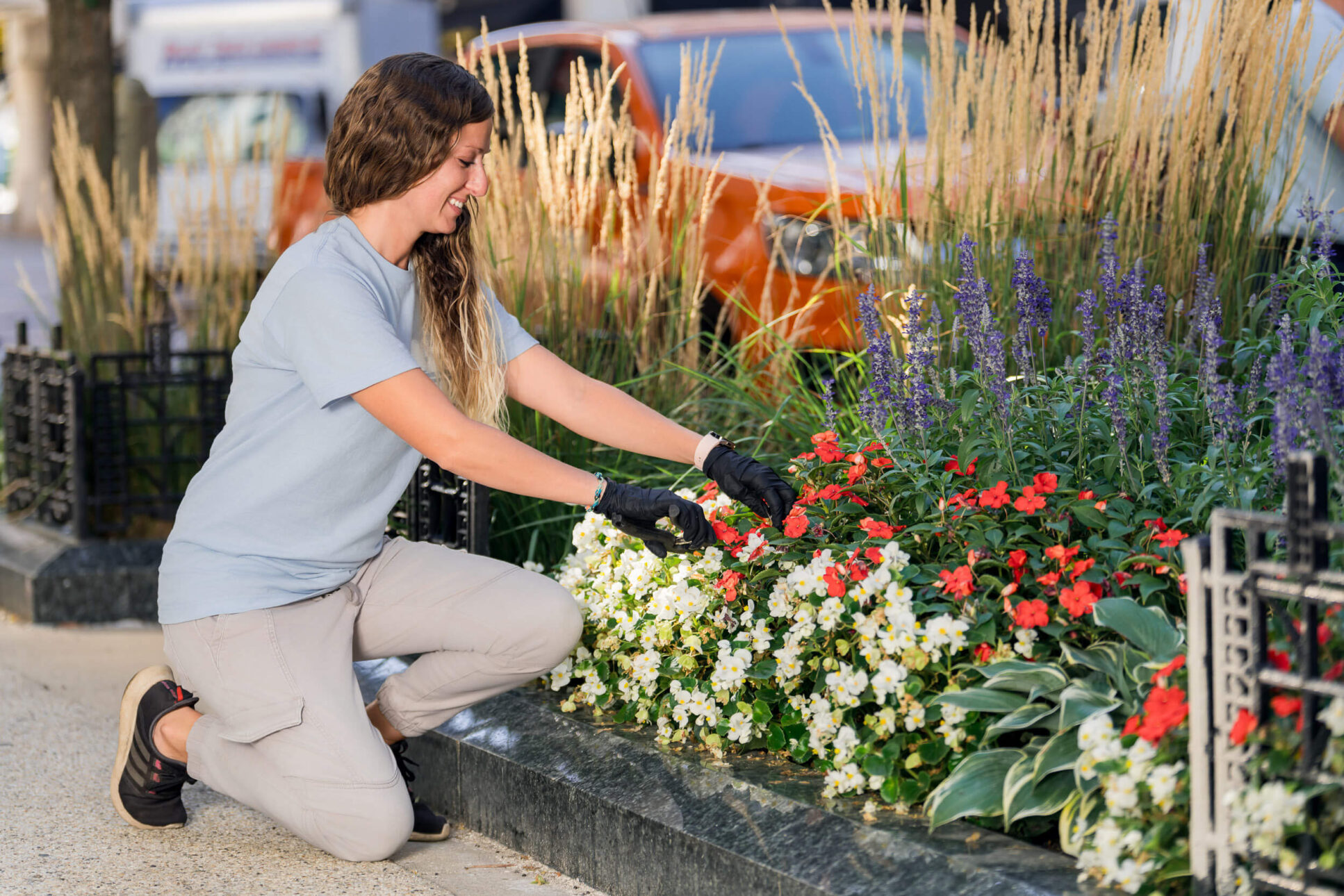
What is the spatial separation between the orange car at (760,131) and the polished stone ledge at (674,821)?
1433mm

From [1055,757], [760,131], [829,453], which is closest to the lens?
[1055,757]

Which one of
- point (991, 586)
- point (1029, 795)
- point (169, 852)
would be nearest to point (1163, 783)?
point (1029, 795)

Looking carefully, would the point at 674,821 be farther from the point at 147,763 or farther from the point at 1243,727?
the point at 147,763

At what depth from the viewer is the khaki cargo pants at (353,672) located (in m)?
2.93

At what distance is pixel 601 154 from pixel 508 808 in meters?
2.26

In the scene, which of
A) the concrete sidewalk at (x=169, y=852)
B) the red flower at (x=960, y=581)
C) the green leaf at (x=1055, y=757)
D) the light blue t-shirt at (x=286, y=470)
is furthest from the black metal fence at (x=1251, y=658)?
the light blue t-shirt at (x=286, y=470)

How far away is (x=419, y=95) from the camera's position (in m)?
2.94

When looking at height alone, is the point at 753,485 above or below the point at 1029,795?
above

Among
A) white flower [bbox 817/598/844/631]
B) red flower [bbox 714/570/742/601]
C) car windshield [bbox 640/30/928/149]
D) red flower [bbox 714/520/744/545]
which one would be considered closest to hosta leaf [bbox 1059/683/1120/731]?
white flower [bbox 817/598/844/631]

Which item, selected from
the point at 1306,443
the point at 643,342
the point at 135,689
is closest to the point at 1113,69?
the point at 643,342

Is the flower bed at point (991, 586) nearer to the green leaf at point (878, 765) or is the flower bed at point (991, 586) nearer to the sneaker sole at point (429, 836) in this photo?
the green leaf at point (878, 765)

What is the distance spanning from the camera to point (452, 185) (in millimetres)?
2996

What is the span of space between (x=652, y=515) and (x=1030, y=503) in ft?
2.17

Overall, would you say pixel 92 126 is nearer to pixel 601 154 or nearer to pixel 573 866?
pixel 601 154
